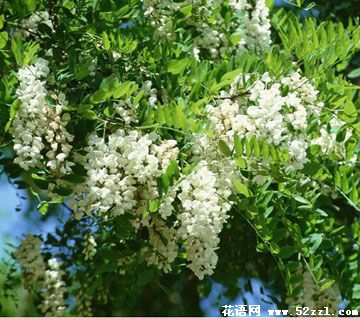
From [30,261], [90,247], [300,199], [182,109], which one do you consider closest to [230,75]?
[182,109]

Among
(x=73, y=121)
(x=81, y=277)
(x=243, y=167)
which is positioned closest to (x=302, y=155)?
(x=243, y=167)

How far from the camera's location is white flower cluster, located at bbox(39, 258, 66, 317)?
2.75m

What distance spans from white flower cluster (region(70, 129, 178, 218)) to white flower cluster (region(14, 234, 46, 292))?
0.92 m

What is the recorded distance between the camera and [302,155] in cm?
184

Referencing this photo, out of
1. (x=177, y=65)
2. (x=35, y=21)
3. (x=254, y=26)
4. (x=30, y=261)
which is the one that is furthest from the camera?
(x=30, y=261)

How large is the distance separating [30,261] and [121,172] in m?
1.04

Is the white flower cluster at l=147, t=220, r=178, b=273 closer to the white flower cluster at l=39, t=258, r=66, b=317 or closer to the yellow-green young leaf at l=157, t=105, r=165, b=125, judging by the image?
the yellow-green young leaf at l=157, t=105, r=165, b=125

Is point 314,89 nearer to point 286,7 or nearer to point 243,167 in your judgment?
point 243,167

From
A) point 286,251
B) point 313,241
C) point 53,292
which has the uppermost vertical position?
point 286,251

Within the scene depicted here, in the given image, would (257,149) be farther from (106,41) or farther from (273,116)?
(106,41)

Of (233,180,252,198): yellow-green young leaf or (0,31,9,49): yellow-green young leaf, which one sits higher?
(0,31,9,49): yellow-green young leaf

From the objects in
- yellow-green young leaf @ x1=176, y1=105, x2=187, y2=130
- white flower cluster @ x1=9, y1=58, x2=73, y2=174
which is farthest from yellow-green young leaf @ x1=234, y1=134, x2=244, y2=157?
white flower cluster @ x1=9, y1=58, x2=73, y2=174

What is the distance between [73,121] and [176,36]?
63 centimetres

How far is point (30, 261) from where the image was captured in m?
2.74
